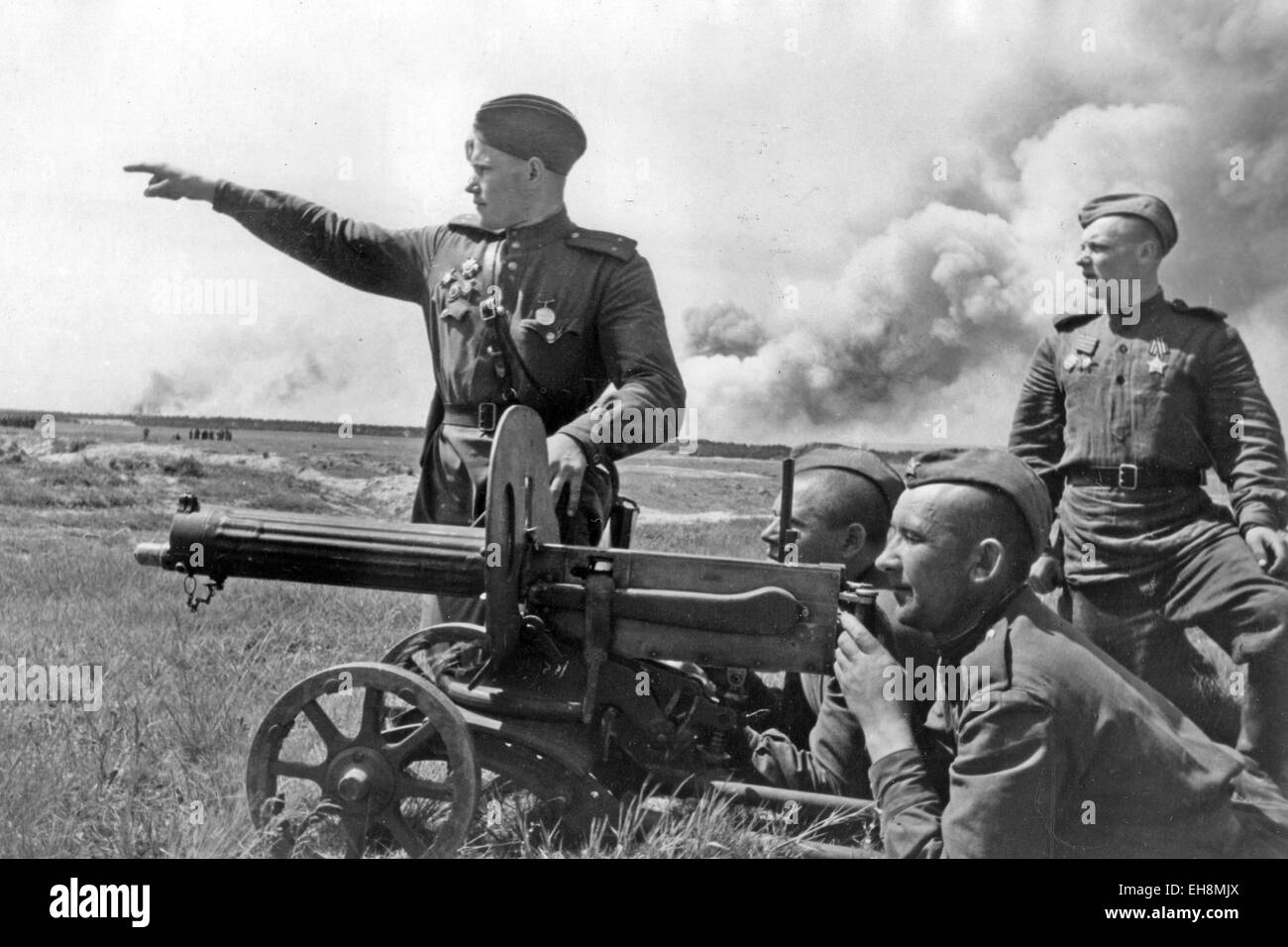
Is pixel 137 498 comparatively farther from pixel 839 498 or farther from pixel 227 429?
pixel 839 498

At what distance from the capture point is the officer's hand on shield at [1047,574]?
16.3 ft

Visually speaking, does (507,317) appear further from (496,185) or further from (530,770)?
(530,770)

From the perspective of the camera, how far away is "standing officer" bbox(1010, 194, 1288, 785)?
4371 mm

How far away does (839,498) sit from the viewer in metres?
4.07

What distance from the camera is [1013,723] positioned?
9.42 ft

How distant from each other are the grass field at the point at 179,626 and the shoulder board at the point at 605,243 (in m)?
1.58

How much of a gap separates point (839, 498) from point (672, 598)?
110 cm

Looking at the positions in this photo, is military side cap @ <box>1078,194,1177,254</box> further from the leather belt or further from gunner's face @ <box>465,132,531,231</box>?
the leather belt

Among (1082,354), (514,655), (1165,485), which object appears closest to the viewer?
(514,655)

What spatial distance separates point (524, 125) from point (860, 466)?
177cm

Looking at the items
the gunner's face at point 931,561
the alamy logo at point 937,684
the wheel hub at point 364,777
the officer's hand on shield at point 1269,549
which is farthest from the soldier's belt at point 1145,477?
the wheel hub at point 364,777

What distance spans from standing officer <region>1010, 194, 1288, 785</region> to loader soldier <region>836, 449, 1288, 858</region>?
1.22m

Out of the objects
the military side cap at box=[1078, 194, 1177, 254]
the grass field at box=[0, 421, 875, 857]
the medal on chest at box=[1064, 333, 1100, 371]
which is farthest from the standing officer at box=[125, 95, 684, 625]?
the military side cap at box=[1078, 194, 1177, 254]
